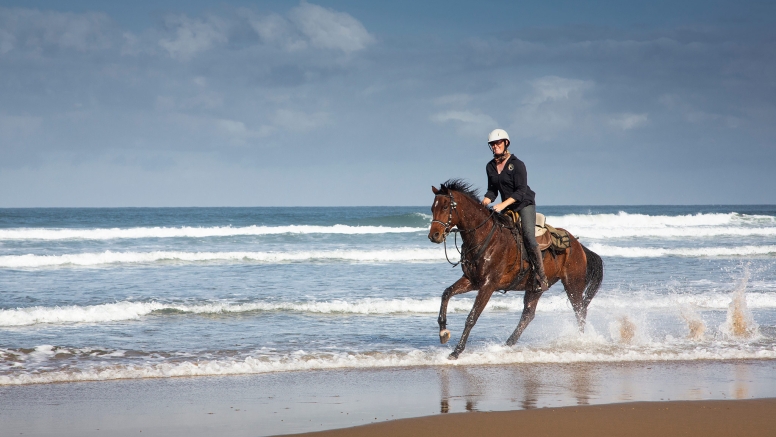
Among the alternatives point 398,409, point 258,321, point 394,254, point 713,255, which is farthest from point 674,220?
point 398,409

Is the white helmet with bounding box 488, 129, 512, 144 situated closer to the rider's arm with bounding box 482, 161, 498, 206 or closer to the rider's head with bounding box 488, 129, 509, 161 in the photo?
the rider's head with bounding box 488, 129, 509, 161

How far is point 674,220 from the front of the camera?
157 ft

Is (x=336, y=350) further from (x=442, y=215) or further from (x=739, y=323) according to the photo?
(x=739, y=323)

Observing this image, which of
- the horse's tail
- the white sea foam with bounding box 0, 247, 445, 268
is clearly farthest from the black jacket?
the white sea foam with bounding box 0, 247, 445, 268

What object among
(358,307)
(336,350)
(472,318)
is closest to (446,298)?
(472,318)

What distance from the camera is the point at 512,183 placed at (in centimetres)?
799

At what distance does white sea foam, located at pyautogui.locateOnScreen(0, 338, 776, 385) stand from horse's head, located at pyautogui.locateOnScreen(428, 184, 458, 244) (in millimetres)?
1596

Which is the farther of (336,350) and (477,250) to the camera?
(336,350)

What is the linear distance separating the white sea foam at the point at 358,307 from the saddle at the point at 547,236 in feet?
9.46

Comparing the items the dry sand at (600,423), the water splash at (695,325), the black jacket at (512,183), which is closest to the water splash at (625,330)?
the water splash at (695,325)

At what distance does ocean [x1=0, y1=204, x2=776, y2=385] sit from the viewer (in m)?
7.96

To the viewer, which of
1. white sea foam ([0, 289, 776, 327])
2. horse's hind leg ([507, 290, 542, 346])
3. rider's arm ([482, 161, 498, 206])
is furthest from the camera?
white sea foam ([0, 289, 776, 327])

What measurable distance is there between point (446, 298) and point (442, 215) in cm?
103

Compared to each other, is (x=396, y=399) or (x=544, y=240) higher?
(x=544, y=240)
